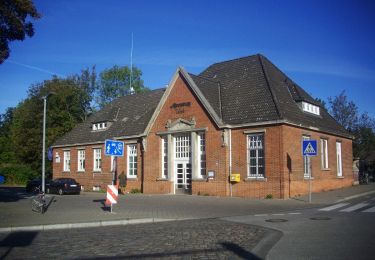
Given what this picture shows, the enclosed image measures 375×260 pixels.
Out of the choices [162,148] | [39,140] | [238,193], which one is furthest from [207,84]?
[39,140]

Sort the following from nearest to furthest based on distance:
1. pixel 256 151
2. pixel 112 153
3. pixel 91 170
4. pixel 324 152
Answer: pixel 112 153 < pixel 256 151 < pixel 324 152 < pixel 91 170

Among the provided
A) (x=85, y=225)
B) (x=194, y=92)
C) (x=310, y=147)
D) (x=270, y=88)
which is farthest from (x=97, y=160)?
(x=85, y=225)

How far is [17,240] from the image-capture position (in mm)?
10734

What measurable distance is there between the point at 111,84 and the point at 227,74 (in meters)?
41.9

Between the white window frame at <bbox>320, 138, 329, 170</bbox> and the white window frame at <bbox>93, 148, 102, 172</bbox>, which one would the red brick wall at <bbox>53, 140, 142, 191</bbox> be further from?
the white window frame at <bbox>320, 138, 329, 170</bbox>

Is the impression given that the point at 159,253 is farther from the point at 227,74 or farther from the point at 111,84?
the point at 111,84

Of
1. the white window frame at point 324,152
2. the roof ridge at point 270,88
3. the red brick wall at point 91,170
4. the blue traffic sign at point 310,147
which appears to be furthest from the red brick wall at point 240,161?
the blue traffic sign at point 310,147

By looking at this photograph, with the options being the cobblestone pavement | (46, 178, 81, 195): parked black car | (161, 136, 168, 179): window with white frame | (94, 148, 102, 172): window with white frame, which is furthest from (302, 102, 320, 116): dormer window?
(46, 178, 81, 195): parked black car

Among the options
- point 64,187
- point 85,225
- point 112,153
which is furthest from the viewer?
point 64,187

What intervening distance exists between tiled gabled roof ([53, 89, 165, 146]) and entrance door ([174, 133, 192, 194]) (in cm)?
452

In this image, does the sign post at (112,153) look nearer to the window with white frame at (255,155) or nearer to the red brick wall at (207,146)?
the red brick wall at (207,146)

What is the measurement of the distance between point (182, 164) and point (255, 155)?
5.87 meters

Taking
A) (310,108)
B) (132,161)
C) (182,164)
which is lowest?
(182,164)

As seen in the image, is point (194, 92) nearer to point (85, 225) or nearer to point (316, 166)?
point (316, 166)
